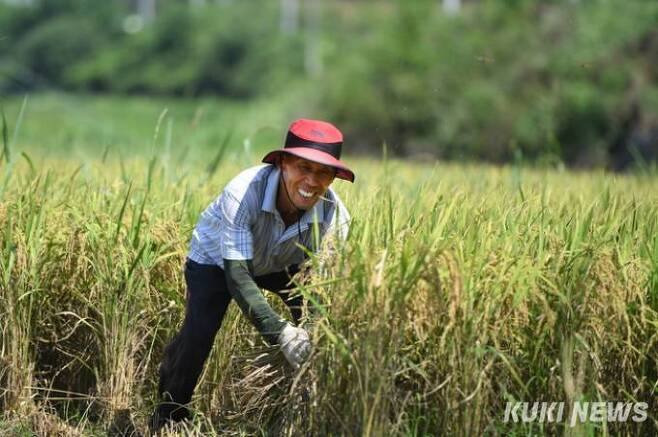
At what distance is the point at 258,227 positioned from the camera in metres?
3.88

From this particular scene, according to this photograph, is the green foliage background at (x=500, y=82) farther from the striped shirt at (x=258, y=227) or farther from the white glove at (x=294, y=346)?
the white glove at (x=294, y=346)

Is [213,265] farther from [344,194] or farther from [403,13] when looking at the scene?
[403,13]

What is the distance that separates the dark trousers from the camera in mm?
3926

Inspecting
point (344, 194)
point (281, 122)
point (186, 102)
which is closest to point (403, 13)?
point (281, 122)

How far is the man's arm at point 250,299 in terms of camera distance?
3.63 metres

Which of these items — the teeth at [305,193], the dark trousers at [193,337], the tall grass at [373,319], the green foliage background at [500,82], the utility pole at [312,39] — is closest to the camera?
the tall grass at [373,319]

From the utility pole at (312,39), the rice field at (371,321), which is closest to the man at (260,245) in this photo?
the rice field at (371,321)

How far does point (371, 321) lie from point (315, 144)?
26.6 inches

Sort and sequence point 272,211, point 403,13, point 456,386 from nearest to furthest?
point 456,386 → point 272,211 → point 403,13

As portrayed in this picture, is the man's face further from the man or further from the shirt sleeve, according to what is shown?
the shirt sleeve

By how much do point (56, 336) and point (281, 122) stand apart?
21.4 m

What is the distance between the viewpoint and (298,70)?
39.8 metres

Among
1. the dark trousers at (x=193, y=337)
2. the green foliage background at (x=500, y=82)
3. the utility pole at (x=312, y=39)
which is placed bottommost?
the dark trousers at (x=193, y=337)

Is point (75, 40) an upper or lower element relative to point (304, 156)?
upper
